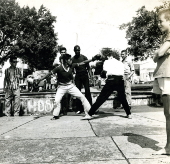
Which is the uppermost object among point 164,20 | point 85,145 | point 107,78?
point 164,20

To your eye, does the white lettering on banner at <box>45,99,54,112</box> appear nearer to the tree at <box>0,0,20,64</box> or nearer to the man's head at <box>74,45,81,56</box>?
the man's head at <box>74,45,81,56</box>

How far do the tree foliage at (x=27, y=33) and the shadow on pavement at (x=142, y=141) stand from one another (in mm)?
24509

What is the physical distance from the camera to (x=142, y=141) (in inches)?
145

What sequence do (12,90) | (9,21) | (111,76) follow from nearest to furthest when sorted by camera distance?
(111,76), (12,90), (9,21)

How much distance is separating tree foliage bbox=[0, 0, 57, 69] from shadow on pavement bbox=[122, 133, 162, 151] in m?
24.5

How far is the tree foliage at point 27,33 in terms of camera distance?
26625mm

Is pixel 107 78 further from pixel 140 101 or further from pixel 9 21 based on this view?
pixel 9 21

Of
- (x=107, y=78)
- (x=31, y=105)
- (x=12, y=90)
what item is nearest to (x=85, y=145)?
(x=107, y=78)

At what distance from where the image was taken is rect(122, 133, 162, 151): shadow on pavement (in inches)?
133

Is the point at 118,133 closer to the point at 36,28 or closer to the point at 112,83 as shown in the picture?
the point at 112,83

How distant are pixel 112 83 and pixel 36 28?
78.9 ft

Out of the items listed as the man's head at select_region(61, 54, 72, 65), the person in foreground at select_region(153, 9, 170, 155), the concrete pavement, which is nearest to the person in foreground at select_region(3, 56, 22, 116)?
the man's head at select_region(61, 54, 72, 65)

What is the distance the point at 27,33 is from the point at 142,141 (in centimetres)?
2636

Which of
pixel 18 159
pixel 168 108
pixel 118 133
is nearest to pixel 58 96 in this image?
pixel 118 133
